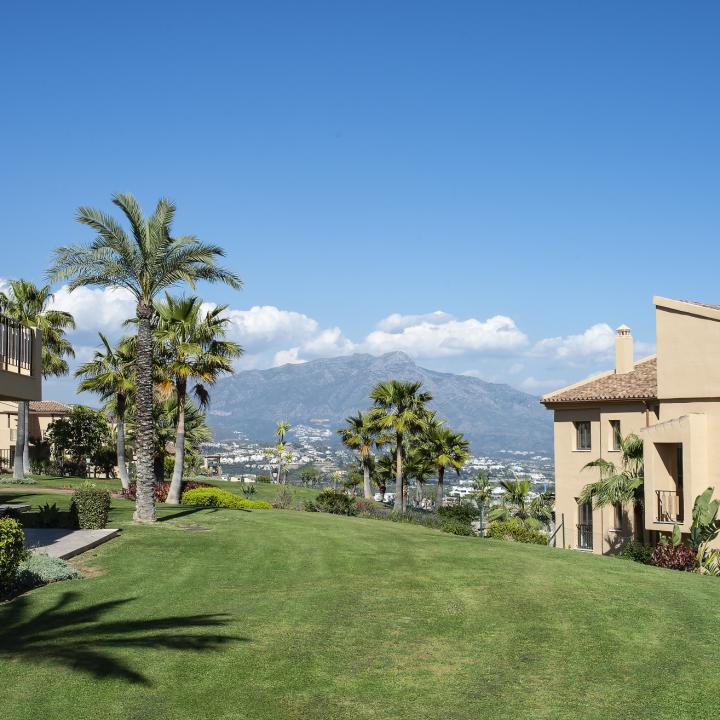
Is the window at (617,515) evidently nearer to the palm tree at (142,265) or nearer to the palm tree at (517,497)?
the palm tree at (517,497)

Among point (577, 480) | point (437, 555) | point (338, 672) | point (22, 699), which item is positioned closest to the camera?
point (22, 699)

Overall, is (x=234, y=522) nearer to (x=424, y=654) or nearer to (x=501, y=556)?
(x=501, y=556)

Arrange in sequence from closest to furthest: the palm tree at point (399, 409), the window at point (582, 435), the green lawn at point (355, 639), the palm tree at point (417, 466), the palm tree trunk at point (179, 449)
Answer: the green lawn at point (355, 639) → the palm tree trunk at point (179, 449) → the window at point (582, 435) → the palm tree at point (399, 409) → the palm tree at point (417, 466)

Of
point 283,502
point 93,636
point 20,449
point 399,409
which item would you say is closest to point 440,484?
point 399,409

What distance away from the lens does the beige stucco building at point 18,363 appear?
70.6ft

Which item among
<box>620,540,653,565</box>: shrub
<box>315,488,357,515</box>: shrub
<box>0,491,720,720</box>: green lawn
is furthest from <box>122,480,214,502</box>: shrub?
<box>620,540,653,565</box>: shrub

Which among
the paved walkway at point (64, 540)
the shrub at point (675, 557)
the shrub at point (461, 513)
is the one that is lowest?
the shrub at point (461, 513)

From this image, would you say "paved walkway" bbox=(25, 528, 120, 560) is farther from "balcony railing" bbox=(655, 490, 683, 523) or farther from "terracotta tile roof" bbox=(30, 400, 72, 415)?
"terracotta tile roof" bbox=(30, 400, 72, 415)

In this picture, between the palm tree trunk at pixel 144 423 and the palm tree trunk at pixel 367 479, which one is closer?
the palm tree trunk at pixel 144 423

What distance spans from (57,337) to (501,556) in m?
37.1

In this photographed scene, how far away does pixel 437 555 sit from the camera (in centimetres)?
2209

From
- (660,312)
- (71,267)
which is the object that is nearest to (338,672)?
(71,267)

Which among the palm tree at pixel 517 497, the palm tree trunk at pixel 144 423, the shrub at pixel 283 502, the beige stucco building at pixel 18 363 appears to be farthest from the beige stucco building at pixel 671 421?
the beige stucco building at pixel 18 363

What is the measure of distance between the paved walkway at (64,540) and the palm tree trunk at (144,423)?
8.70ft
